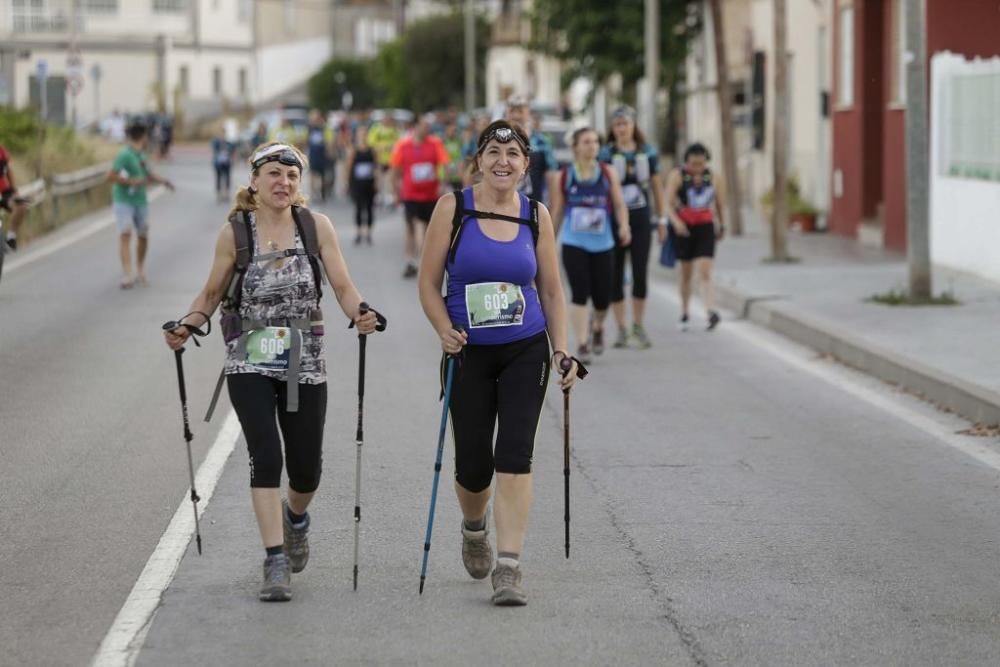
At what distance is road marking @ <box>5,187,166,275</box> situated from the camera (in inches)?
945

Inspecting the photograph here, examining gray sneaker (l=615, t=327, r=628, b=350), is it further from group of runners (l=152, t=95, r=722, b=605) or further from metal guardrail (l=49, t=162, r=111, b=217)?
metal guardrail (l=49, t=162, r=111, b=217)

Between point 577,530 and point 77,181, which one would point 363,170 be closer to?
point 77,181

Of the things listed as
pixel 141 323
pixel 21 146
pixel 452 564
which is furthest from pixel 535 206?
pixel 21 146

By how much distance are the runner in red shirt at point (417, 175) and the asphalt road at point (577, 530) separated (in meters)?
7.67

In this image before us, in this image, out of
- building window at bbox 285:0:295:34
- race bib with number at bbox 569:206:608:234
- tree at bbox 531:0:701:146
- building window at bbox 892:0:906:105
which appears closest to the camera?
race bib with number at bbox 569:206:608:234

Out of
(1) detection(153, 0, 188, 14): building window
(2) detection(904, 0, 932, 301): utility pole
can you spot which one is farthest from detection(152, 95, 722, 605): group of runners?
(1) detection(153, 0, 188, 14): building window

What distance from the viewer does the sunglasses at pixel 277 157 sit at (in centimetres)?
702

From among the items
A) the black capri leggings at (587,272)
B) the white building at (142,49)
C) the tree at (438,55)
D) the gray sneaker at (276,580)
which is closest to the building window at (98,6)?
the white building at (142,49)

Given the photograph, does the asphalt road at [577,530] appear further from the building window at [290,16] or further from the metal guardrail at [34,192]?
the building window at [290,16]

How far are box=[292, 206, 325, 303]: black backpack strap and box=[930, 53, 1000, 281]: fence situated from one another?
1354 cm

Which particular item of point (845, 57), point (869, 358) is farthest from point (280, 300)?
point (845, 57)

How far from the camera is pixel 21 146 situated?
34.7 meters

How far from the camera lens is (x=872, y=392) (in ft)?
42.0

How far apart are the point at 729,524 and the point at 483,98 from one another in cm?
7755
